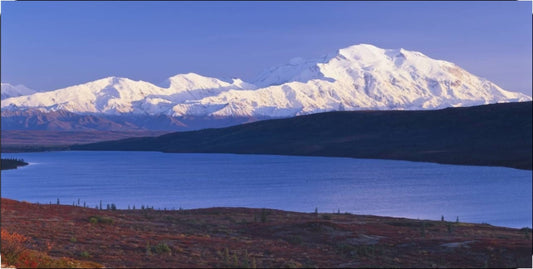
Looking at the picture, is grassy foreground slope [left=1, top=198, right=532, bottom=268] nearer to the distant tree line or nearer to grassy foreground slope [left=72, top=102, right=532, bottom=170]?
grassy foreground slope [left=72, top=102, right=532, bottom=170]

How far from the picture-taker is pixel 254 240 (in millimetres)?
44906

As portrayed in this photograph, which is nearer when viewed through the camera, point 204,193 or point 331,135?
point 204,193

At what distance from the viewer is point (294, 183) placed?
110438mm

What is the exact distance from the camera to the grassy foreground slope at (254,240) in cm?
3709

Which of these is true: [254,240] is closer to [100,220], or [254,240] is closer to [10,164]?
[100,220]

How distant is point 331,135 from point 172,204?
113 meters

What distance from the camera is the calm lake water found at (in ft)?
256

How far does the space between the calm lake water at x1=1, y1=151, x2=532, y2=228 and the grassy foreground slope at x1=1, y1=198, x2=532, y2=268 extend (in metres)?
17.8

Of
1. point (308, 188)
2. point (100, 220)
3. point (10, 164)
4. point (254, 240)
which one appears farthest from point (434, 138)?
point (254, 240)

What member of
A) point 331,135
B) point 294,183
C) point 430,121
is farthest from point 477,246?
point 331,135

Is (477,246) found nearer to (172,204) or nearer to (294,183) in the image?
(172,204)

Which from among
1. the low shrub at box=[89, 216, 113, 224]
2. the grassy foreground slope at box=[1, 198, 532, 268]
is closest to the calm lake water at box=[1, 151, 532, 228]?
the grassy foreground slope at box=[1, 198, 532, 268]

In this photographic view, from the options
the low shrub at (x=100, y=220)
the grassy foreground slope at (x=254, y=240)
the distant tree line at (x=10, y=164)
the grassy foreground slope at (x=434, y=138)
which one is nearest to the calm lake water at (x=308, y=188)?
the distant tree line at (x=10, y=164)

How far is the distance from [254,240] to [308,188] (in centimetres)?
5831
